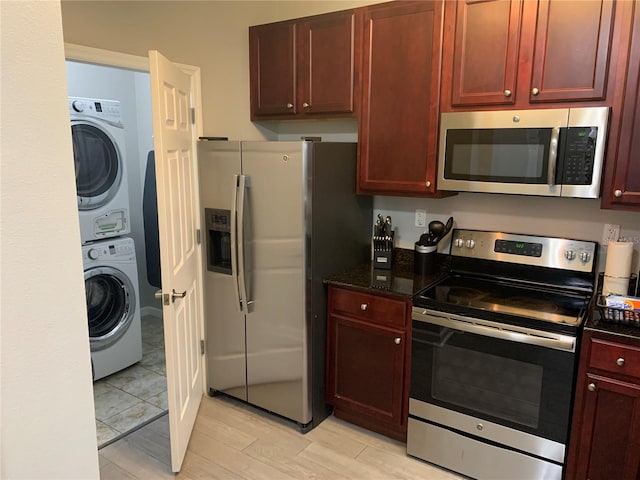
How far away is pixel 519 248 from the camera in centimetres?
260

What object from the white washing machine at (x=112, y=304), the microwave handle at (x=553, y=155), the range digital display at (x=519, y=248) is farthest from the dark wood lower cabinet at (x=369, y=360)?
the white washing machine at (x=112, y=304)

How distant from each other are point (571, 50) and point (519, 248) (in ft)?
3.28

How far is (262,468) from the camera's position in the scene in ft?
8.11

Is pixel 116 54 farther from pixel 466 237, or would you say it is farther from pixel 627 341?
pixel 627 341

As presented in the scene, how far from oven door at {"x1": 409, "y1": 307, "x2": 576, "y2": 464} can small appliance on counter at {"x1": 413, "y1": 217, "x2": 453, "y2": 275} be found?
1.52ft

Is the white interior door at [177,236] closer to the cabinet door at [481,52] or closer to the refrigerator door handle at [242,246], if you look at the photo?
the refrigerator door handle at [242,246]

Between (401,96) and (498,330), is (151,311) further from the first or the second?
(498,330)

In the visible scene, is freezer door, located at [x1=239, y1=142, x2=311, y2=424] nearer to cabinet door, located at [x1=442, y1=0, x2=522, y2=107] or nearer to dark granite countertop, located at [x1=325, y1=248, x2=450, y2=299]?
dark granite countertop, located at [x1=325, y1=248, x2=450, y2=299]

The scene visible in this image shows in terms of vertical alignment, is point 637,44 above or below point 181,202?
above

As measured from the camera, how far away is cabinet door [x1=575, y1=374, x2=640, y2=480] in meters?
1.92

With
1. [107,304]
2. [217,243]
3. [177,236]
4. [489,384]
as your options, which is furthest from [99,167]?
[489,384]

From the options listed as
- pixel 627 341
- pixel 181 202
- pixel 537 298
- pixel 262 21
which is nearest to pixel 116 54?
pixel 181 202

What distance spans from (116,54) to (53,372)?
81.9 inches

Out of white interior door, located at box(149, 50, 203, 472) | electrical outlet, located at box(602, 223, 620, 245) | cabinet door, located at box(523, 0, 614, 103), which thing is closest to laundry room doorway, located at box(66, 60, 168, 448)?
white interior door, located at box(149, 50, 203, 472)
